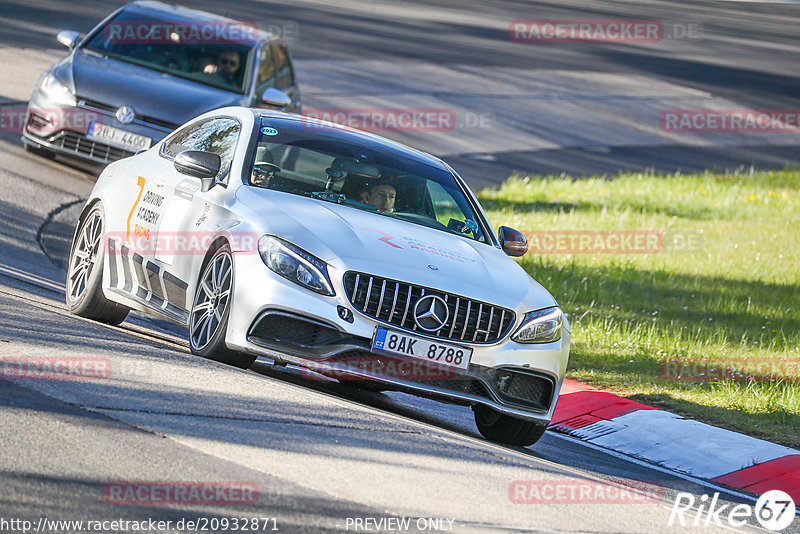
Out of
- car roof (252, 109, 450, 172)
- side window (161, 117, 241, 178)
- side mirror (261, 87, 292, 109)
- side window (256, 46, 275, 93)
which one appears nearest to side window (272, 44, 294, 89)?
side window (256, 46, 275, 93)

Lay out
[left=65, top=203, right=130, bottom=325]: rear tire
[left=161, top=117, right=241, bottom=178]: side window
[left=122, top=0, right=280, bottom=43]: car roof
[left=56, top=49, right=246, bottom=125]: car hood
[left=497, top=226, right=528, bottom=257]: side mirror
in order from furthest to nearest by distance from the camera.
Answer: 1. [left=122, top=0, right=280, bottom=43]: car roof
2. [left=56, top=49, right=246, bottom=125]: car hood
3. [left=65, top=203, right=130, bottom=325]: rear tire
4. [left=497, top=226, right=528, bottom=257]: side mirror
5. [left=161, top=117, right=241, bottom=178]: side window

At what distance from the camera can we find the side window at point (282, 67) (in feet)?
51.9

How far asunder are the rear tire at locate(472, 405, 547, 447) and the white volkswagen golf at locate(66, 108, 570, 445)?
0.01 m

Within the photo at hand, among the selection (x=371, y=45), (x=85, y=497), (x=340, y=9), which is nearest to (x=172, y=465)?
(x=85, y=497)

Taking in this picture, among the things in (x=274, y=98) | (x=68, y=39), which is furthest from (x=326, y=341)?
(x=68, y=39)

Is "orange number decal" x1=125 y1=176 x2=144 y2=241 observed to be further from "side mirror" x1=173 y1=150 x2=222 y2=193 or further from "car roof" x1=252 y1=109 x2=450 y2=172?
"car roof" x1=252 y1=109 x2=450 y2=172

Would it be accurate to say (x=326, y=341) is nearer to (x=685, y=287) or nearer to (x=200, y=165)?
(x=200, y=165)

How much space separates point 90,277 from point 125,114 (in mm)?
4953

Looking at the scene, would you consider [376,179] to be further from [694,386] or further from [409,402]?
[694,386]

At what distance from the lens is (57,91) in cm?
1367

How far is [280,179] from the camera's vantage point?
8117mm

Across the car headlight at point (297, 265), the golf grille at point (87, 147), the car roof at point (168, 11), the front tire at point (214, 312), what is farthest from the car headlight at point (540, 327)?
the car roof at point (168, 11)

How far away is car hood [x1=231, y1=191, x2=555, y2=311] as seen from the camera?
7121 mm

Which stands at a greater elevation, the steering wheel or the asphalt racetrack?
the steering wheel
